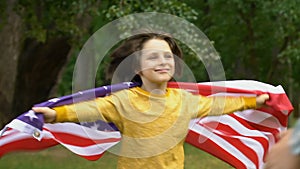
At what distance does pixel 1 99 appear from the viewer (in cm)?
1819

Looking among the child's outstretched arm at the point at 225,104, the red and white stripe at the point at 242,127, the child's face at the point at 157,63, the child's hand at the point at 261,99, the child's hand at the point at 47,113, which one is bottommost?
the red and white stripe at the point at 242,127

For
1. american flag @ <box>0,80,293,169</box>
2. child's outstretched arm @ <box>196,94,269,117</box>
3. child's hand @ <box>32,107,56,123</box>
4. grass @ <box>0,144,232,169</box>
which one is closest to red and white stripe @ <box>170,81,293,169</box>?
american flag @ <box>0,80,293,169</box>

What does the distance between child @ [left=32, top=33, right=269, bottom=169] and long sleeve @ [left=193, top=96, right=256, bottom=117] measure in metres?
0.10

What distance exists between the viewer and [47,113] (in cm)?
476

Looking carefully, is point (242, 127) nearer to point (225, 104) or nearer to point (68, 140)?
point (225, 104)

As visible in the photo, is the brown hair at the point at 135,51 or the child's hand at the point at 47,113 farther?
the brown hair at the point at 135,51

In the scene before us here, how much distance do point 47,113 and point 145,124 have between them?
25.1 inches

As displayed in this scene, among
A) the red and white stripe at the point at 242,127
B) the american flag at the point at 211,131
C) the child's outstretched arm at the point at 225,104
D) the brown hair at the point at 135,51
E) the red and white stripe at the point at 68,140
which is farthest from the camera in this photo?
the red and white stripe at the point at 242,127

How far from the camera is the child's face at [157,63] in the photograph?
5016 millimetres

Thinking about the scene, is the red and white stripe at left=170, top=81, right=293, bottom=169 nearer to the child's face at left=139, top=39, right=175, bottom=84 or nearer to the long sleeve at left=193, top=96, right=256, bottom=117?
the long sleeve at left=193, top=96, right=256, bottom=117

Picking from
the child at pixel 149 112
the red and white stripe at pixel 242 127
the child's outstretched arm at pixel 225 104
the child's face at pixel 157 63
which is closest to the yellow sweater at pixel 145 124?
the child at pixel 149 112

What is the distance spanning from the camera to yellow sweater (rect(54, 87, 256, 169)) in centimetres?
496

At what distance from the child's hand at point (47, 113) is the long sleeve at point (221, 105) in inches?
40.9

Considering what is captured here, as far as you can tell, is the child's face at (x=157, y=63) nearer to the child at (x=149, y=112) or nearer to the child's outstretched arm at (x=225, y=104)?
the child at (x=149, y=112)
